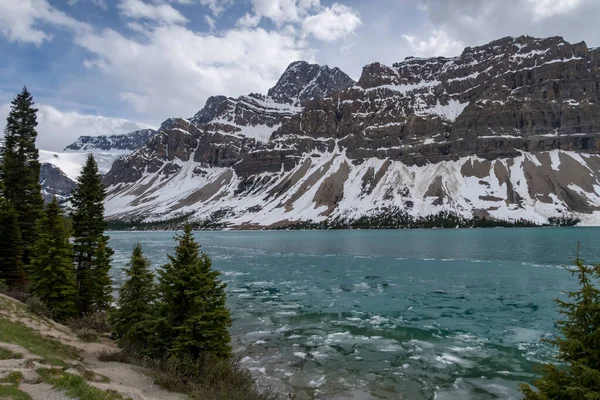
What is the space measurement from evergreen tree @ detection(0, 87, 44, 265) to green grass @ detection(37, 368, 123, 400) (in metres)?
27.7

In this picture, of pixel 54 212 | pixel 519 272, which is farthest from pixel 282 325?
pixel 519 272

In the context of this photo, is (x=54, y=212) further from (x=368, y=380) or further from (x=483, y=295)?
(x=483, y=295)

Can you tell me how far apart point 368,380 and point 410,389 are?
201 centimetres

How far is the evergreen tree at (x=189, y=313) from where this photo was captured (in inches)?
611

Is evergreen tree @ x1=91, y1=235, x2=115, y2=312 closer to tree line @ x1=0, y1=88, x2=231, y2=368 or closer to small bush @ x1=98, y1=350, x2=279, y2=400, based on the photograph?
tree line @ x1=0, y1=88, x2=231, y2=368

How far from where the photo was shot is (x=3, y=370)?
10.4m

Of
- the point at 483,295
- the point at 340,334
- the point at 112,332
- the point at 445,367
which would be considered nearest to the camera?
the point at 445,367

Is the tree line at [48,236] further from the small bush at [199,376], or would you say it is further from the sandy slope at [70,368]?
the small bush at [199,376]

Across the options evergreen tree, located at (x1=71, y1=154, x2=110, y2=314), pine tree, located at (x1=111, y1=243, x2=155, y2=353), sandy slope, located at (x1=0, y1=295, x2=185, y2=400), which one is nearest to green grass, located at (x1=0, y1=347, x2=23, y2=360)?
sandy slope, located at (x1=0, y1=295, x2=185, y2=400)

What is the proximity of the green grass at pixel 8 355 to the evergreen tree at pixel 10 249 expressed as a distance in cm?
1891

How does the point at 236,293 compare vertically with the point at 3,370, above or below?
below

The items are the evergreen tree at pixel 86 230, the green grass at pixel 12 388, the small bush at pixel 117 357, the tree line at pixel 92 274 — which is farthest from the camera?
the evergreen tree at pixel 86 230

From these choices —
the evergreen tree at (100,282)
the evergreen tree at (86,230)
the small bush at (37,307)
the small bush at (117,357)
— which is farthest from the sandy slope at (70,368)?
the evergreen tree at (86,230)

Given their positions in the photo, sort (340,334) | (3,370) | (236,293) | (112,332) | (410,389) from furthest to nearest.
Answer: (236,293) < (340,334) < (112,332) < (410,389) < (3,370)
